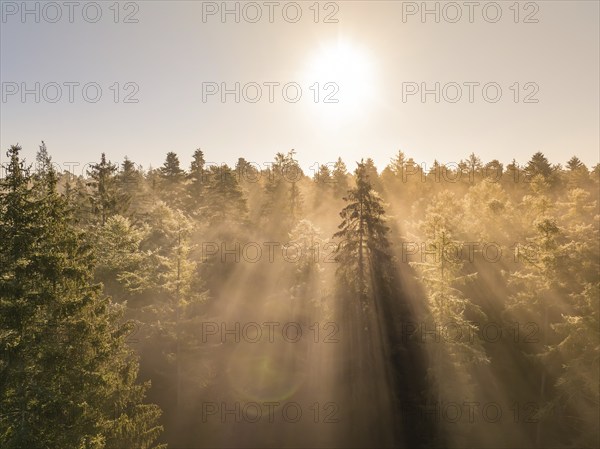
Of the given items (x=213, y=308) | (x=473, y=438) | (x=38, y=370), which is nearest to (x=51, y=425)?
(x=38, y=370)

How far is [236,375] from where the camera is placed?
32.6 meters

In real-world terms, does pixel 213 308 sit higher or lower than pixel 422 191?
lower

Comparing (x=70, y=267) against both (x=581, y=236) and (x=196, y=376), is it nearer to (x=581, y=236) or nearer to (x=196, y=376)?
(x=196, y=376)

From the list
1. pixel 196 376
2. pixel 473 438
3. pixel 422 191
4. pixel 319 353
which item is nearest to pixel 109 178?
pixel 196 376

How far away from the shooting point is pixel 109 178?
33312 mm

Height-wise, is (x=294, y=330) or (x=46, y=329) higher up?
(x=46, y=329)

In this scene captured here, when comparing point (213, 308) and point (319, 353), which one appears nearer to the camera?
point (319, 353)

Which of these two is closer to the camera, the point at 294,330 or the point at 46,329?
the point at 46,329

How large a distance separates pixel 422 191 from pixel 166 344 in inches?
2201

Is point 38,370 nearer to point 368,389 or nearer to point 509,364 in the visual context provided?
point 368,389

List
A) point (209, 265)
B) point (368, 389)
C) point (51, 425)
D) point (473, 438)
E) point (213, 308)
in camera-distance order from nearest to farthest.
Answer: point (51, 425) < point (473, 438) < point (368, 389) < point (213, 308) < point (209, 265)

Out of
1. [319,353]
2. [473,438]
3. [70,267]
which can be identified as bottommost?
[473,438]

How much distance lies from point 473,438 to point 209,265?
30.9 m

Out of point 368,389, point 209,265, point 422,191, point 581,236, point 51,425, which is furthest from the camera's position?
point 422,191
